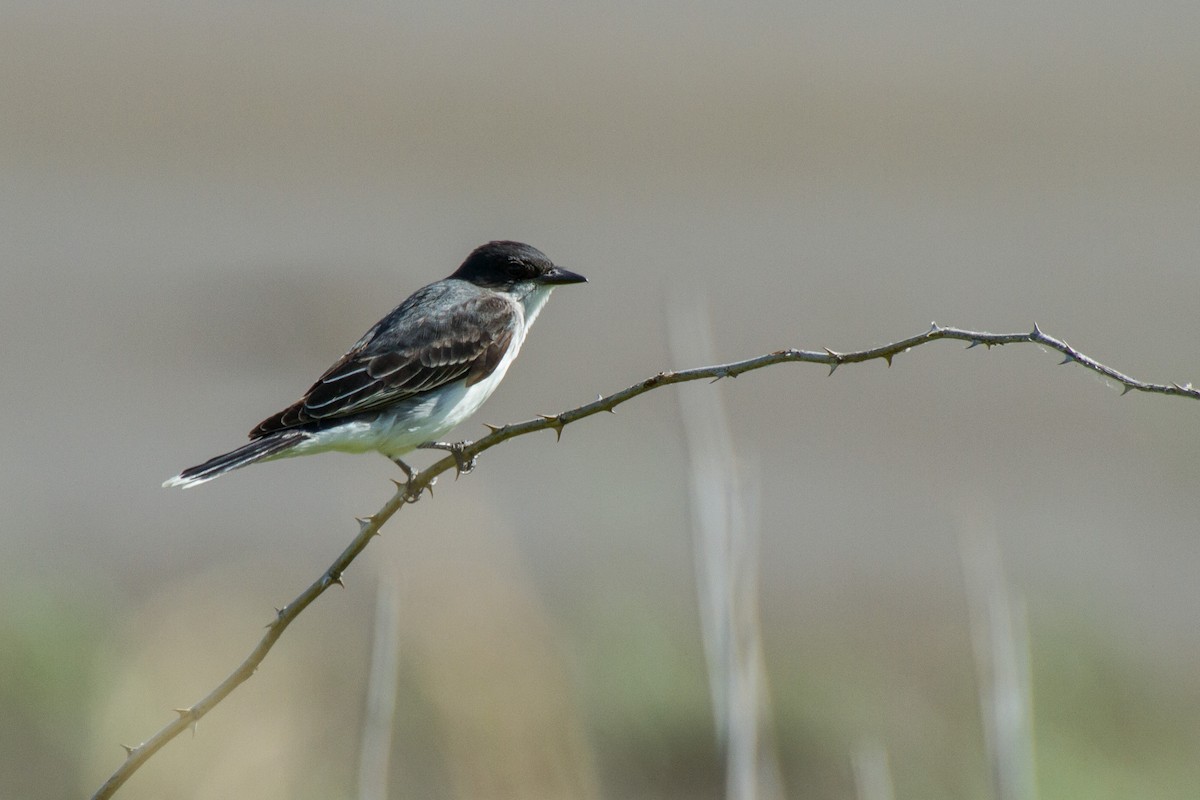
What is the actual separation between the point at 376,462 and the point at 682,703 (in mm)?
3025

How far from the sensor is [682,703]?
8289 mm

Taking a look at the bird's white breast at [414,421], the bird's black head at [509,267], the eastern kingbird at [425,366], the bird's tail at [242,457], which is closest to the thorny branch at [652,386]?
the bird's tail at [242,457]

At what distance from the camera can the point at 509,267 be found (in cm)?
721

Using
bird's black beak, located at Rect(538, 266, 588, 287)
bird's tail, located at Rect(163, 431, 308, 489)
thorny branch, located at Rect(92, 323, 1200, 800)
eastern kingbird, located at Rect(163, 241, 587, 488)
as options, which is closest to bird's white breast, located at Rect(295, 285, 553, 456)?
eastern kingbird, located at Rect(163, 241, 587, 488)

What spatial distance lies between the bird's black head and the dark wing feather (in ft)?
0.42

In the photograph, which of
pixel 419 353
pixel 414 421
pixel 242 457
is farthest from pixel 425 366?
pixel 242 457

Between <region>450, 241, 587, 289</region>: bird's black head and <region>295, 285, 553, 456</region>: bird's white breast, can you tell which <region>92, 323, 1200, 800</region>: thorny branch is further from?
<region>450, 241, 587, 289</region>: bird's black head

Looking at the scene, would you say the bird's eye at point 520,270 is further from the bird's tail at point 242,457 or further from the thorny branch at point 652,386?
the thorny branch at point 652,386

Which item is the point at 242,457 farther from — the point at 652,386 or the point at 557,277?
the point at 652,386

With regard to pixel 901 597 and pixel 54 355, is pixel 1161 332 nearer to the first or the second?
pixel 901 597

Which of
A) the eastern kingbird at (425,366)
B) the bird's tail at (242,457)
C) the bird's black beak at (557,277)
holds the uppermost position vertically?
the bird's black beak at (557,277)

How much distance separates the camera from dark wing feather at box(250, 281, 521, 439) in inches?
247

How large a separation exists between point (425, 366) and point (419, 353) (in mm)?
63

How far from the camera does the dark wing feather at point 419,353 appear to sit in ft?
20.6
